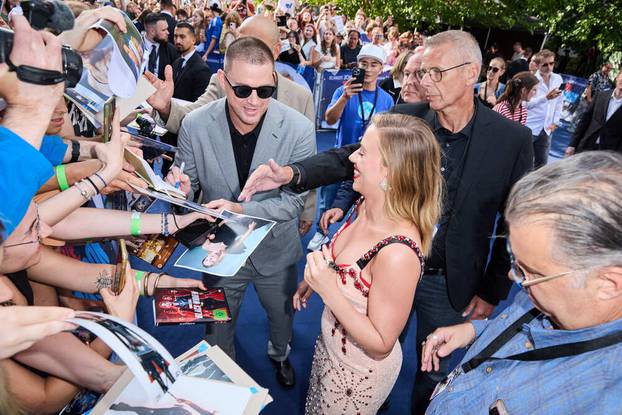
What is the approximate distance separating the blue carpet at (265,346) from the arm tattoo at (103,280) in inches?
58.2

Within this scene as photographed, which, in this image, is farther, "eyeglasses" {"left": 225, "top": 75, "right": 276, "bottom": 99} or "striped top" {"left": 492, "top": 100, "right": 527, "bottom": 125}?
"striped top" {"left": 492, "top": 100, "right": 527, "bottom": 125}

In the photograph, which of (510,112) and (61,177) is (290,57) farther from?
(61,177)

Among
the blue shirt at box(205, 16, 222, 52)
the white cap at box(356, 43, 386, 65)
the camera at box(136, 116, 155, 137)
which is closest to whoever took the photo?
the camera at box(136, 116, 155, 137)

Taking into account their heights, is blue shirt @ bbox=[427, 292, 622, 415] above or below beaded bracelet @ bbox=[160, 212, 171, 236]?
above

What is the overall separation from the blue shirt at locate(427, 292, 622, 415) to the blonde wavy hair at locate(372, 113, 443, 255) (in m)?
0.55

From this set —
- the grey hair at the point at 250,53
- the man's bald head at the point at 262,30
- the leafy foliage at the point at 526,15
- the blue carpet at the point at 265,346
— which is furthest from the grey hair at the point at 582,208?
the leafy foliage at the point at 526,15

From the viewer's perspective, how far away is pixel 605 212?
988 millimetres

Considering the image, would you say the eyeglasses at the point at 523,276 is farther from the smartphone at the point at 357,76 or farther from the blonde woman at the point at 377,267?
the smartphone at the point at 357,76

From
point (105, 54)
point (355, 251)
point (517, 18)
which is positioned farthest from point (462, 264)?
point (517, 18)

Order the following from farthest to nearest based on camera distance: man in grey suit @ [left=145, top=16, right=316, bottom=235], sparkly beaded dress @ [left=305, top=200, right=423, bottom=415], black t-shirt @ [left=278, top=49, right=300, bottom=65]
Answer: black t-shirt @ [left=278, top=49, right=300, bottom=65]
man in grey suit @ [left=145, top=16, right=316, bottom=235]
sparkly beaded dress @ [left=305, top=200, right=423, bottom=415]

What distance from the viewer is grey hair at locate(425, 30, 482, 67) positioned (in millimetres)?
2291

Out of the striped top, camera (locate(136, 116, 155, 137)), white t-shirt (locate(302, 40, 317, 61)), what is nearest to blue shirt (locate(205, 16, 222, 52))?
white t-shirt (locate(302, 40, 317, 61))

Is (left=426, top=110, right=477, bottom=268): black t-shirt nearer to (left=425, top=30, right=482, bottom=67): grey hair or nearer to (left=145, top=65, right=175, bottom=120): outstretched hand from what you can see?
(left=425, top=30, right=482, bottom=67): grey hair

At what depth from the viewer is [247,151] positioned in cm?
254
